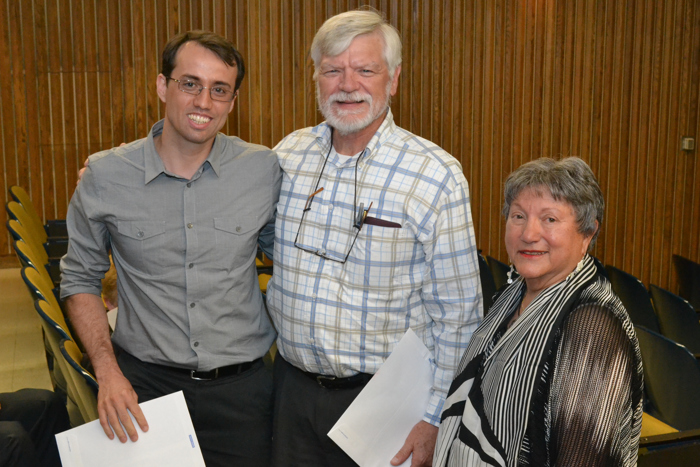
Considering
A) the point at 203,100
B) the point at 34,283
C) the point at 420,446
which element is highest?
the point at 203,100

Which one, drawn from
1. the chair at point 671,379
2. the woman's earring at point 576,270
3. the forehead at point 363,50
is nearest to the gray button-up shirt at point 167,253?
the forehead at point 363,50

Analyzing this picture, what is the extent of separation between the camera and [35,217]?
530 cm

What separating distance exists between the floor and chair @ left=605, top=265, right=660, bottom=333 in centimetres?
364

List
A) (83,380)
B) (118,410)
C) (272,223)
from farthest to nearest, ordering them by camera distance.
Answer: (272,223)
(83,380)
(118,410)

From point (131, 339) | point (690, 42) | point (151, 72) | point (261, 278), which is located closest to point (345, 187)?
point (131, 339)

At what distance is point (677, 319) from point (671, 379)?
3.19 feet

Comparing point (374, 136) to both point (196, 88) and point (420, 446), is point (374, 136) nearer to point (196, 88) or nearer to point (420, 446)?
point (196, 88)

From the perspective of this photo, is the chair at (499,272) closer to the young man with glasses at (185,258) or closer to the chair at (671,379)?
the chair at (671,379)

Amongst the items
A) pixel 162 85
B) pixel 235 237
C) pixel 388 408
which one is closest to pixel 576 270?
pixel 388 408

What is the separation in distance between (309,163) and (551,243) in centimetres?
91

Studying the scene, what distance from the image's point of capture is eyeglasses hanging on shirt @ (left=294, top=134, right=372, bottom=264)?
2.11 m

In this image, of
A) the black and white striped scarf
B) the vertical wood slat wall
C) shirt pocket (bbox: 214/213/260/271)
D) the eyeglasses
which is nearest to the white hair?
the eyeglasses

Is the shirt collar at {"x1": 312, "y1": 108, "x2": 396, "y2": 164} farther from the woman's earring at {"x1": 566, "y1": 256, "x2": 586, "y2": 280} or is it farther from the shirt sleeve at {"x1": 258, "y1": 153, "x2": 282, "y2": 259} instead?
the woman's earring at {"x1": 566, "y1": 256, "x2": 586, "y2": 280}

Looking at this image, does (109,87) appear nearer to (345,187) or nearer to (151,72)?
(151,72)
